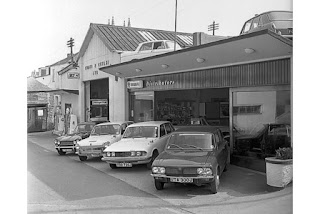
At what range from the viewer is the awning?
566 centimetres

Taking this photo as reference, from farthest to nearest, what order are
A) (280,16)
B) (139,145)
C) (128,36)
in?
(139,145), (128,36), (280,16)

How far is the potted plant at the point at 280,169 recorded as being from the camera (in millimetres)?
5129

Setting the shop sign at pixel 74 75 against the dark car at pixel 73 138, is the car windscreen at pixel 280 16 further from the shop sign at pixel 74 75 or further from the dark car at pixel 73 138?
the dark car at pixel 73 138

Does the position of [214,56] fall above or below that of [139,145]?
above

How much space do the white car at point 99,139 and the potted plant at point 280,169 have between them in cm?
395

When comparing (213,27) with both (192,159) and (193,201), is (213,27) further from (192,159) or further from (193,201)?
(193,201)

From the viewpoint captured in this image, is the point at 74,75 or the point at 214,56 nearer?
the point at 74,75

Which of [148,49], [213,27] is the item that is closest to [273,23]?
[213,27]

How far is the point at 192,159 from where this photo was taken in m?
5.58

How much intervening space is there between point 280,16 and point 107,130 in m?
5.52

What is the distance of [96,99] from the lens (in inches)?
290

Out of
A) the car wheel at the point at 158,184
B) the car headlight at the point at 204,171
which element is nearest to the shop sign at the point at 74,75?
the car wheel at the point at 158,184
